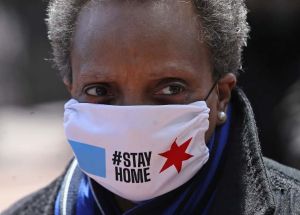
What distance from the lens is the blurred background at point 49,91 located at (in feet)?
18.5

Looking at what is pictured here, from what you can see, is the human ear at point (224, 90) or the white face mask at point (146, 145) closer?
the white face mask at point (146, 145)

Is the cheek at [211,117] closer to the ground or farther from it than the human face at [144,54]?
closer to the ground

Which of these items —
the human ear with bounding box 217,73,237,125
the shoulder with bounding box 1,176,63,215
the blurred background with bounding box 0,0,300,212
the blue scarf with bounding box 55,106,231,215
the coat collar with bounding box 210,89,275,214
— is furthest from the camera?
the blurred background with bounding box 0,0,300,212

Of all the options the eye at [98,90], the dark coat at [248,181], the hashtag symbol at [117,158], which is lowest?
the dark coat at [248,181]

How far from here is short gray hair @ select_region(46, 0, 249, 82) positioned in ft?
8.62

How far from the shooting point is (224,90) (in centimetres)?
275

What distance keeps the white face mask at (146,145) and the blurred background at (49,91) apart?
1.70 meters

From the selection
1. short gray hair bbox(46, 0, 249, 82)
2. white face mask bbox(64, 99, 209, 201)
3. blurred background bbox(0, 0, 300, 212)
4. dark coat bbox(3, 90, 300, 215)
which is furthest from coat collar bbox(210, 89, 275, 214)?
blurred background bbox(0, 0, 300, 212)

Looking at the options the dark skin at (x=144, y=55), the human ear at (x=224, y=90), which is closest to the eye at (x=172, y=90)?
the dark skin at (x=144, y=55)

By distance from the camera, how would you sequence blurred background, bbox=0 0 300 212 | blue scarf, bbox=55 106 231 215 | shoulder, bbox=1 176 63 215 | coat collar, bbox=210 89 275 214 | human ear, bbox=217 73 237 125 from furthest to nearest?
blurred background, bbox=0 0 300 212 < shoulder, bbox=1 176 63 215 < human ear, bbox=217 73 237 125 < blue scarf, bbox=55 106 231 215 < coat collar, bbox=210 89 275 214

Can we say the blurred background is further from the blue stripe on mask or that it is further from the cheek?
the cheek

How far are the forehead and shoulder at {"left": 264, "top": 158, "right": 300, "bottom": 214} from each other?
0.57 m

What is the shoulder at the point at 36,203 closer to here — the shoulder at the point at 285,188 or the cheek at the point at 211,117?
the cheek at the point at 211,117

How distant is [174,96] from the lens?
259 cm
